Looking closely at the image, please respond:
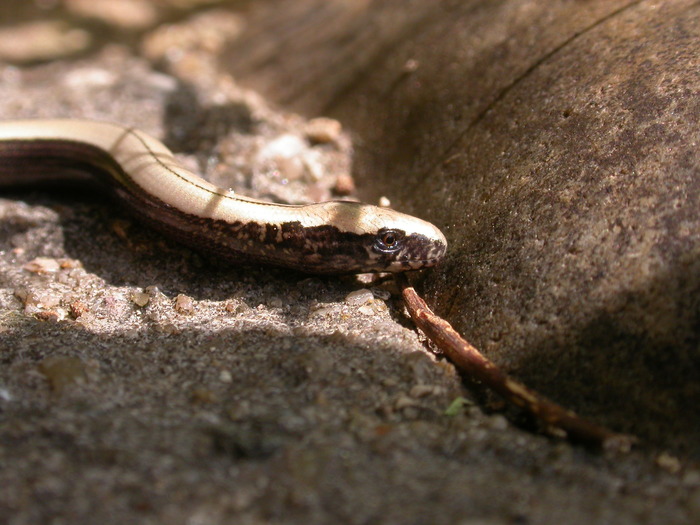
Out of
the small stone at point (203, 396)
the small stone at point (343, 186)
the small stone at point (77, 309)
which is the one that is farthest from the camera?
the small stone at point (343, 186)

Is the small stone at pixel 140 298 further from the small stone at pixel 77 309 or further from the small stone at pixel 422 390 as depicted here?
the small stone at pixel 422 390

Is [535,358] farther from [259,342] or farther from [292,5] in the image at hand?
[292,5]

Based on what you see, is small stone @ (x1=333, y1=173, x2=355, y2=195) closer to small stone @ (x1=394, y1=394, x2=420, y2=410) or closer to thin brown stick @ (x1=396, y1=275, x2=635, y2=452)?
thin brown stick @ (x1=396, y1=275, x2=635, y2=452)

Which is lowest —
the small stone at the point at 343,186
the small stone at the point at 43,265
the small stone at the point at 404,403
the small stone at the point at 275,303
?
the small stone at the point at 404,403

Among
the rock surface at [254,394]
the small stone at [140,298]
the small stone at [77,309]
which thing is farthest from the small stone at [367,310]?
the small stone at [77,309]

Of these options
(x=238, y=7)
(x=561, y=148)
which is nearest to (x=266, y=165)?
(x=561, y=148)

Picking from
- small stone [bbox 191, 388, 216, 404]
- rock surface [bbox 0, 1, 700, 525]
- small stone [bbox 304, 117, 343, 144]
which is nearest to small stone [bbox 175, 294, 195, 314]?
rock surface [bbox 0, 1, 700, 525]

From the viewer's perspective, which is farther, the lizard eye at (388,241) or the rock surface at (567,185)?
the lizard eye at (388,241)
